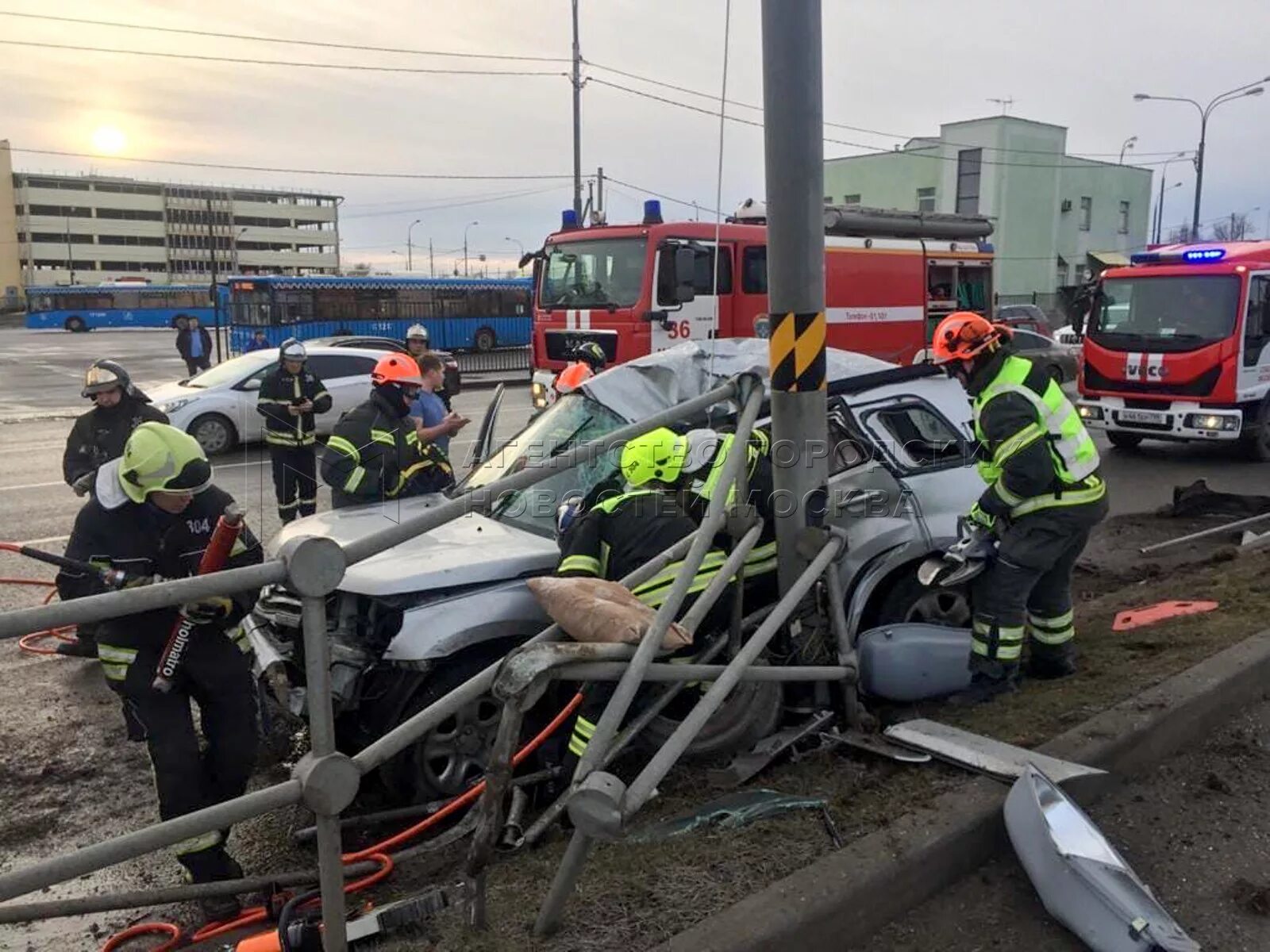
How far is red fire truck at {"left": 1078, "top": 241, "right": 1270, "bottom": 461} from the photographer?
37.1 feet

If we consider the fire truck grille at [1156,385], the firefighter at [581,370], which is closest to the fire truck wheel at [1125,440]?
the fire truck grille at [1156,385]

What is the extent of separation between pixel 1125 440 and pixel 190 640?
12.6 meters

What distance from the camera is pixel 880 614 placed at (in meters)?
4.59

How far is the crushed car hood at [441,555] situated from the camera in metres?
3.71

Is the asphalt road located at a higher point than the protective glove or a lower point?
lower

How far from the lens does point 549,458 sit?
4906 millimetres

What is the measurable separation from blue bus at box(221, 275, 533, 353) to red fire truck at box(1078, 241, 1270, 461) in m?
18.2

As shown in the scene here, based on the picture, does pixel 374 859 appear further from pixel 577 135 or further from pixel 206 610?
pixel 577 135

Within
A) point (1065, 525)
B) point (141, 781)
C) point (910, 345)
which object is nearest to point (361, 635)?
point (141, 781)

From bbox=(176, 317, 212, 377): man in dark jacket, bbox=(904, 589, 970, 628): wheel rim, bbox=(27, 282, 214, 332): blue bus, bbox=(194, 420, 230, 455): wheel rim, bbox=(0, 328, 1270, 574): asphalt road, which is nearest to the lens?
bbox=(904, 589, 970, 628): wheel rim

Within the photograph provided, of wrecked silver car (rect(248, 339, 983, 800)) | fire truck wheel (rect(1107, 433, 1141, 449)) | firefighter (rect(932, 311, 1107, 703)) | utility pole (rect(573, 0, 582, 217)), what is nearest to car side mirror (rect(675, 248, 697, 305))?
fire truck wheel (rect(1107, 433, 1141, 449))

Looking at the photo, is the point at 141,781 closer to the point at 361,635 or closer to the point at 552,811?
the point at 361,635

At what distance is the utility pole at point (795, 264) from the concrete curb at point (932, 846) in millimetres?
1235

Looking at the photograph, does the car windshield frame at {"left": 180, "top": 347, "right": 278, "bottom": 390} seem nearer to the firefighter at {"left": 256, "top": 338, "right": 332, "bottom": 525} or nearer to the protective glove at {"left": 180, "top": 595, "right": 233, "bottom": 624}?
the firefighter at {"left": 256, "top": 338, "right": 332, "bottom": 525}
